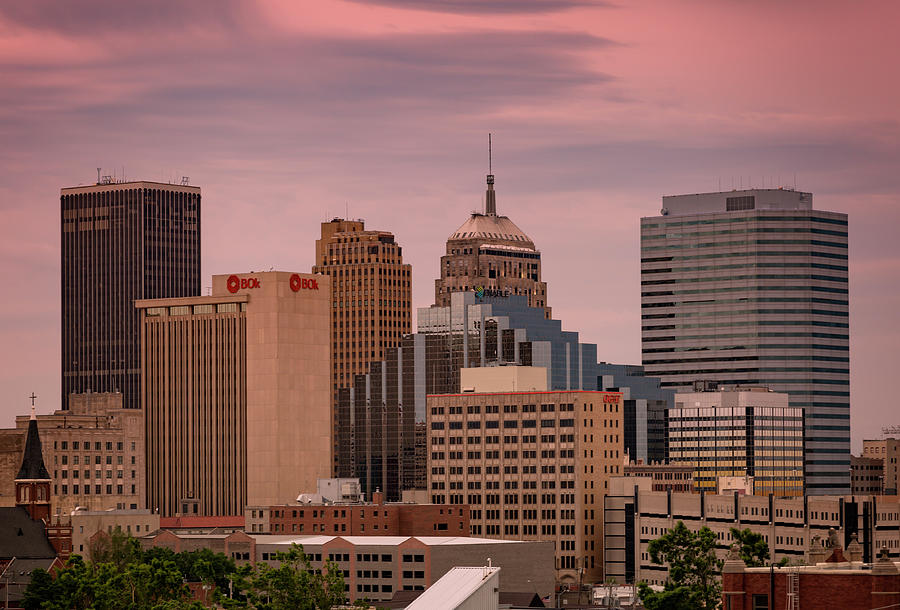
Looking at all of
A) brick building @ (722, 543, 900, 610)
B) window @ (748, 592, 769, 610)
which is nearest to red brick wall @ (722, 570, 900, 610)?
brick building @ (722, 543, 900, 610)

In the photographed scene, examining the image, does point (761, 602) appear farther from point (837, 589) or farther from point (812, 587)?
point (837, 589)

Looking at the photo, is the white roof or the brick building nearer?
the brick building

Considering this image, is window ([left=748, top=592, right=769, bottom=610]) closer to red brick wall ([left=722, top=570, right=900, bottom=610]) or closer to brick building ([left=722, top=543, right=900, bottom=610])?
brick building ([left=722, top=543, right=900, bottom=610])

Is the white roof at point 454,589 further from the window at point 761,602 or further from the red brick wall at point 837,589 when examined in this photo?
the red brick wall at point 837,589

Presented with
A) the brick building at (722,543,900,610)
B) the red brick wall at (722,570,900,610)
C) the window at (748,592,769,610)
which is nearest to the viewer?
the brick building at (722,543,900,610)

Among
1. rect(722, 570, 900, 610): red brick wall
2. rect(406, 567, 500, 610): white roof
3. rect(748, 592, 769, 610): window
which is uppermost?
rect(722, 570, 900, 610): red brick wall

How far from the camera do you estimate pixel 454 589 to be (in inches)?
5891

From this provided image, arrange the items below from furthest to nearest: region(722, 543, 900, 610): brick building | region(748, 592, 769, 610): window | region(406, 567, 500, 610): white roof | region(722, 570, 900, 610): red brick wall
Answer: region(406, 567, 500, 610): white roof, region(748, 592, 769, 610): window, region(722, 570, 900, 610): red brick wall, region(722, 543, 900, 610): brick building

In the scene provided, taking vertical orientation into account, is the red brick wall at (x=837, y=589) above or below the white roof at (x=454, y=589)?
above

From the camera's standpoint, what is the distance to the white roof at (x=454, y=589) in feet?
467

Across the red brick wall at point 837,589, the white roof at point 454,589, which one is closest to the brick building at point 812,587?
the red brick wall at point 837,589

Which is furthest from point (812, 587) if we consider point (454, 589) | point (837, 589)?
point (454, 589)

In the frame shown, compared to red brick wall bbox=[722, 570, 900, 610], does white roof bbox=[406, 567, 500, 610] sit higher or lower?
lower

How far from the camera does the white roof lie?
14238cm
